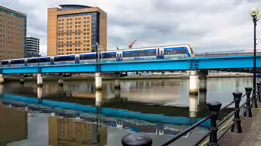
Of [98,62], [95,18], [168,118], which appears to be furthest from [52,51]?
[168,118]

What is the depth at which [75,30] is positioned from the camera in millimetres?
159750

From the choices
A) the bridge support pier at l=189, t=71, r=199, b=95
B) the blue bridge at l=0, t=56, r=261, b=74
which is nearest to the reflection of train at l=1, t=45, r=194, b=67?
the blue bridge at l=0, t=56, r=261, b=74

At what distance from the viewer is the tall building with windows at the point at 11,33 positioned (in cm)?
13432

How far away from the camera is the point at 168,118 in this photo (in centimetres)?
1916

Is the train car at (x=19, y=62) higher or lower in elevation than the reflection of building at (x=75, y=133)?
higher

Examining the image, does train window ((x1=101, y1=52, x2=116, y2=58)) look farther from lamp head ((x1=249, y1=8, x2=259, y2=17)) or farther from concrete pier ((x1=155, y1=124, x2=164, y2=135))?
lamp head ((x1=249, y1=8, x2=259, y2=17))

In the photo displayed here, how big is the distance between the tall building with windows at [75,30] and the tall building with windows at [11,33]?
2016 cm

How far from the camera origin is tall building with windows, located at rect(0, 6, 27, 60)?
134 m

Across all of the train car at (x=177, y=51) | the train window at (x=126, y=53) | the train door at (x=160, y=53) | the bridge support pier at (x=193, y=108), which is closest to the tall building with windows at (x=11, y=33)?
the train window at (x=126, y=53)

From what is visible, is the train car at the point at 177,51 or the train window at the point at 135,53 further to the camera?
the train window at the point at 135,53

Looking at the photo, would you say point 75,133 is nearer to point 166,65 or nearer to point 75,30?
point 166,65

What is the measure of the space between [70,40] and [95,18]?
985 inches

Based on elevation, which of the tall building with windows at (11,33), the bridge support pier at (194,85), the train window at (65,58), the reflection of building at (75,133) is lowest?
the reflection of building at (75,133)

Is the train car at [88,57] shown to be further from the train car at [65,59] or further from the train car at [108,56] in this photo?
the train car at [65,59]
